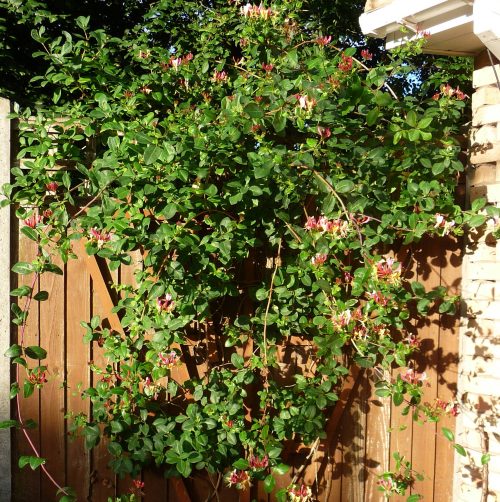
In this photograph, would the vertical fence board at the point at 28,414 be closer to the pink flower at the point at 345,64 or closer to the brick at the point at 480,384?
the pink flower at the point at 345,64

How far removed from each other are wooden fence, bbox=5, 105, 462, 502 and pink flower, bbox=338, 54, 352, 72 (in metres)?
0.78

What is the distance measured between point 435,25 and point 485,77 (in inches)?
11.4

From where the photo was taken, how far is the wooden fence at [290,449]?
2553 mm

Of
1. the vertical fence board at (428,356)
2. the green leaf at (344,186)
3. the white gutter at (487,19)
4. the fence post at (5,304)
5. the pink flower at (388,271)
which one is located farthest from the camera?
the fence post at (5,304)

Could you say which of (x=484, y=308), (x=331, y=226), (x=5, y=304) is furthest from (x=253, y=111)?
(x=5, y=304)

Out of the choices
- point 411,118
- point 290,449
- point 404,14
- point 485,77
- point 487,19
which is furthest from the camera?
point 290,449

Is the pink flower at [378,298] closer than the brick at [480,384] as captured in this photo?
Yes

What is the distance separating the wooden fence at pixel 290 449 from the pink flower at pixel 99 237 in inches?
18.3

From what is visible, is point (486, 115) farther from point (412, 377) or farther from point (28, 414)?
point (28, 414)

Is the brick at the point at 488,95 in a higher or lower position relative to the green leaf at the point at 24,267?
higher

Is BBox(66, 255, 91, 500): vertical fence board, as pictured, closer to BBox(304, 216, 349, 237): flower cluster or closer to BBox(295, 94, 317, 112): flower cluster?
BBox(304, 216, 349, 237): flower cluster

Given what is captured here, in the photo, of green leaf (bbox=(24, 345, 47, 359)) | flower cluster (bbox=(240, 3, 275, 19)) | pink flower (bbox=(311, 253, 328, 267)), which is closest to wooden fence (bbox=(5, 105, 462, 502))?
green leaf (bbox=(24, 345, 47, 359))

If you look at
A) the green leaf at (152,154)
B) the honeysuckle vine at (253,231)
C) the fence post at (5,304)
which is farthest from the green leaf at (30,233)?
the fence post at (5,304)

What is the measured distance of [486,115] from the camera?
243cm
